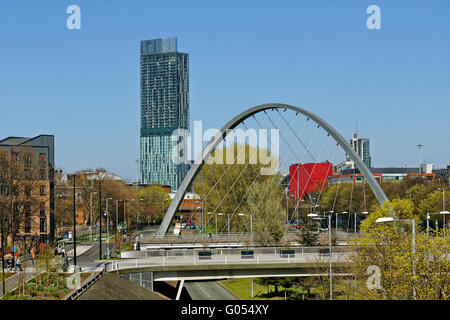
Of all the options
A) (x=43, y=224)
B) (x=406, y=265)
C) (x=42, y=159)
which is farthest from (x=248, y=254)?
(x=42, y=159)

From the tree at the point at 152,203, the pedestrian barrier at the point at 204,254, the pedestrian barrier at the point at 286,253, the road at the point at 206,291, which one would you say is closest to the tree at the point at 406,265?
the pedestrian barrier at the point at 286,253

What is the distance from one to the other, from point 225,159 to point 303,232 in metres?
34.8

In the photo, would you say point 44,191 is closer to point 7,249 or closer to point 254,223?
point 7,249

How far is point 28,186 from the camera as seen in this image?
5475cm

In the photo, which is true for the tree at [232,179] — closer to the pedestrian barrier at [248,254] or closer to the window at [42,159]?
the window at [42,159]

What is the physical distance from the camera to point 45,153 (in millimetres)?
67875

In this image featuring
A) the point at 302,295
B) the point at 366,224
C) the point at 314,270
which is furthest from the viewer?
the point at 302,295

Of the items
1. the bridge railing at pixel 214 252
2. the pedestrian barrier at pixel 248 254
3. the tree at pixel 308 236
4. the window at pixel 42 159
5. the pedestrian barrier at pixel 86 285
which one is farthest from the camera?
the window at pixel 42 159

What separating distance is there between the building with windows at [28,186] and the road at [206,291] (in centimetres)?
1540

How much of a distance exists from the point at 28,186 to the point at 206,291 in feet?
61.6

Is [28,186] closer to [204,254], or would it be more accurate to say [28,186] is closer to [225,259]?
[204,254]

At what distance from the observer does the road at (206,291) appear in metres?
52.6

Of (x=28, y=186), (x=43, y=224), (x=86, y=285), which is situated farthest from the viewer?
(x=43, y=224)
